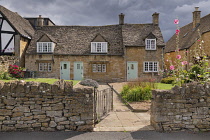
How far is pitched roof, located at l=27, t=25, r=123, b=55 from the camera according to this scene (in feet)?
75.1

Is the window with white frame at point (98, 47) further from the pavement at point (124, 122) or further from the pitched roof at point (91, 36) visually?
the pavement at point (124, 122)

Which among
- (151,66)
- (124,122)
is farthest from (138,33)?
(124,122)

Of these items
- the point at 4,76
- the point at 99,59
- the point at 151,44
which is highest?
the point at 151,44

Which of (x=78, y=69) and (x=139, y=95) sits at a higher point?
(x=78, y=69)

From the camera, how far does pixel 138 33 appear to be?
24.0m

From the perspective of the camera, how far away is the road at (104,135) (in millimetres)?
5133

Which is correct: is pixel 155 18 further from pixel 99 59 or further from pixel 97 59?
pixel 97 59

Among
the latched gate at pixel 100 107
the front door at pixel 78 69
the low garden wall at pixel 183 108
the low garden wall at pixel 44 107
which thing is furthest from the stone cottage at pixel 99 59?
the low garden wall at pixel 44 107

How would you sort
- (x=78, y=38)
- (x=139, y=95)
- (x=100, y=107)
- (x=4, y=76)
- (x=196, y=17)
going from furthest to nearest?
(x=196, y=17)
(x=78, y=38)
(x=4, y=76)
(x=139, y=95)
(x=100, y=107)

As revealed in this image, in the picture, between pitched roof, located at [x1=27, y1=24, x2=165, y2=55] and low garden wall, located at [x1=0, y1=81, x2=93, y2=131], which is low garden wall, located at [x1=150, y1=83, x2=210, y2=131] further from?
pitched roof, located at [x1=27, y1=24, x2=165, y2=55]

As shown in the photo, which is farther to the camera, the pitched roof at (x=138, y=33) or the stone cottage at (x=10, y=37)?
the pitched roof at (x=138, y=33)

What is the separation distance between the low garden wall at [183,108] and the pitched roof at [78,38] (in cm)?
1713

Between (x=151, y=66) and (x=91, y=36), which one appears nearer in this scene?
(x=151, y=66)

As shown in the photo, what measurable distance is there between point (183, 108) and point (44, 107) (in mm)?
4538
